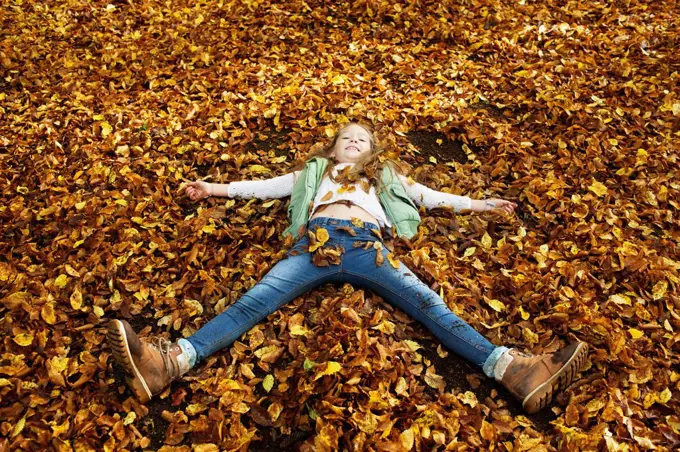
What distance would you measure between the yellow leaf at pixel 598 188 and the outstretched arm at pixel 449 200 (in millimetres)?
683

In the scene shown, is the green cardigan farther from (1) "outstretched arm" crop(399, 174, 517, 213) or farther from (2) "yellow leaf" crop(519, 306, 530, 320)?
(2) "yellow leaf" crop(519, 306, 530, 320)

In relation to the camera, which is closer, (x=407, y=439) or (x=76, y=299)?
(x=407, y=439)

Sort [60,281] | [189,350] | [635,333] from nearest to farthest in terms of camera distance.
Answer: [189,350]
[635,333]
[60,281]

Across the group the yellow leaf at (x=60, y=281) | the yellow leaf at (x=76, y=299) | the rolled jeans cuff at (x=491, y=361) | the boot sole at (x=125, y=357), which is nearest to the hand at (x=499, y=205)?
the rolled jeans cuff at (x=491, y=361)

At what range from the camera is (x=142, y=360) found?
8.51 feet

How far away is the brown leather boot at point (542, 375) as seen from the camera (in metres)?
2.59

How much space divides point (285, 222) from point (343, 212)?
0.61m

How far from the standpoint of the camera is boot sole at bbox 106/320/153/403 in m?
2.51

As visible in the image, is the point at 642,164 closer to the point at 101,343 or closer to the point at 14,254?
the point at 101,343

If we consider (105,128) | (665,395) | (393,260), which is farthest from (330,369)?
(105,128)

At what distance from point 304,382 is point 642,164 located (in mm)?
3155

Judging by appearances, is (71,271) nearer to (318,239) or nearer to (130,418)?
Result: (130,418)

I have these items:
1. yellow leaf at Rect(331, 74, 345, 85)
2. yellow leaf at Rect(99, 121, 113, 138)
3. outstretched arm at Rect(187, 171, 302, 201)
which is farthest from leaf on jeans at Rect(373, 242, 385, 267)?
yellow leaf at Rect(99, 121, 113, 138)

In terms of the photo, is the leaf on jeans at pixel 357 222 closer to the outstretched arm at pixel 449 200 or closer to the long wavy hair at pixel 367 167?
the long wavy hair at pixel 367 167
